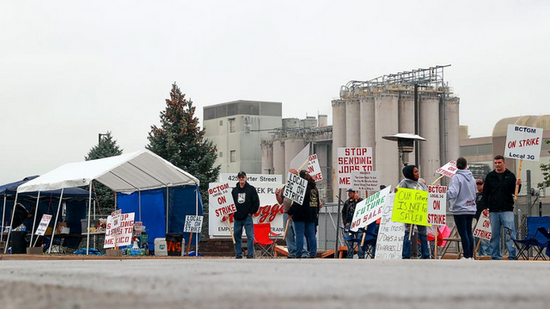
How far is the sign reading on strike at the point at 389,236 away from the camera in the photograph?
1635cm

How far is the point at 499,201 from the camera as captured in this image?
15.4 metres

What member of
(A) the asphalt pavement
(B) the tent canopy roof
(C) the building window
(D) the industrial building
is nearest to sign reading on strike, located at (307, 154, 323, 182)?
(B) the tent canopy roof

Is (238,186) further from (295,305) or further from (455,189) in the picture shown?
(295,305)

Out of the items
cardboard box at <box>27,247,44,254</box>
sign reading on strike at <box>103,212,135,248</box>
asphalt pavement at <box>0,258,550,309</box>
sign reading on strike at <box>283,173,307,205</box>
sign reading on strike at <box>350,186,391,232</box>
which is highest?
sign reading on strike at <box>283,173,307,205</box>

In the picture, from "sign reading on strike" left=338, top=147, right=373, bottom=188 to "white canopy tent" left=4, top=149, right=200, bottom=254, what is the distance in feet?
23.8

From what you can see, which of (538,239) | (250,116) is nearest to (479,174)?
(250,116)

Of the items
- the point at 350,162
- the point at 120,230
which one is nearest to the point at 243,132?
the point at 120,230

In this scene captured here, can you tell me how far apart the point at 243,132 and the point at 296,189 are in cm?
7778

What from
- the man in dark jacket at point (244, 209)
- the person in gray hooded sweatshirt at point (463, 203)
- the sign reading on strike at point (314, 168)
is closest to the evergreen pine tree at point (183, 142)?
the sign reading on strike at point (314, 168)

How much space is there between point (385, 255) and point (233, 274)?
941 centimetres

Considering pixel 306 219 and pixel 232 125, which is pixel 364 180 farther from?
pixel 232 125

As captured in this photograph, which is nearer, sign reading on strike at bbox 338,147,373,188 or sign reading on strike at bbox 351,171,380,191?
sign reading on strike at bbox 351,171,380,191

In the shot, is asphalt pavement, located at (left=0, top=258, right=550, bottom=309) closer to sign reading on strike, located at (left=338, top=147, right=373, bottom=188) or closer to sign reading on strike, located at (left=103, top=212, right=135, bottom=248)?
sign reading on strike, located at (left=338, top=147, right=373, bottom=188)

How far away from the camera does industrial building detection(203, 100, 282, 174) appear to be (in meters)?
95.4
